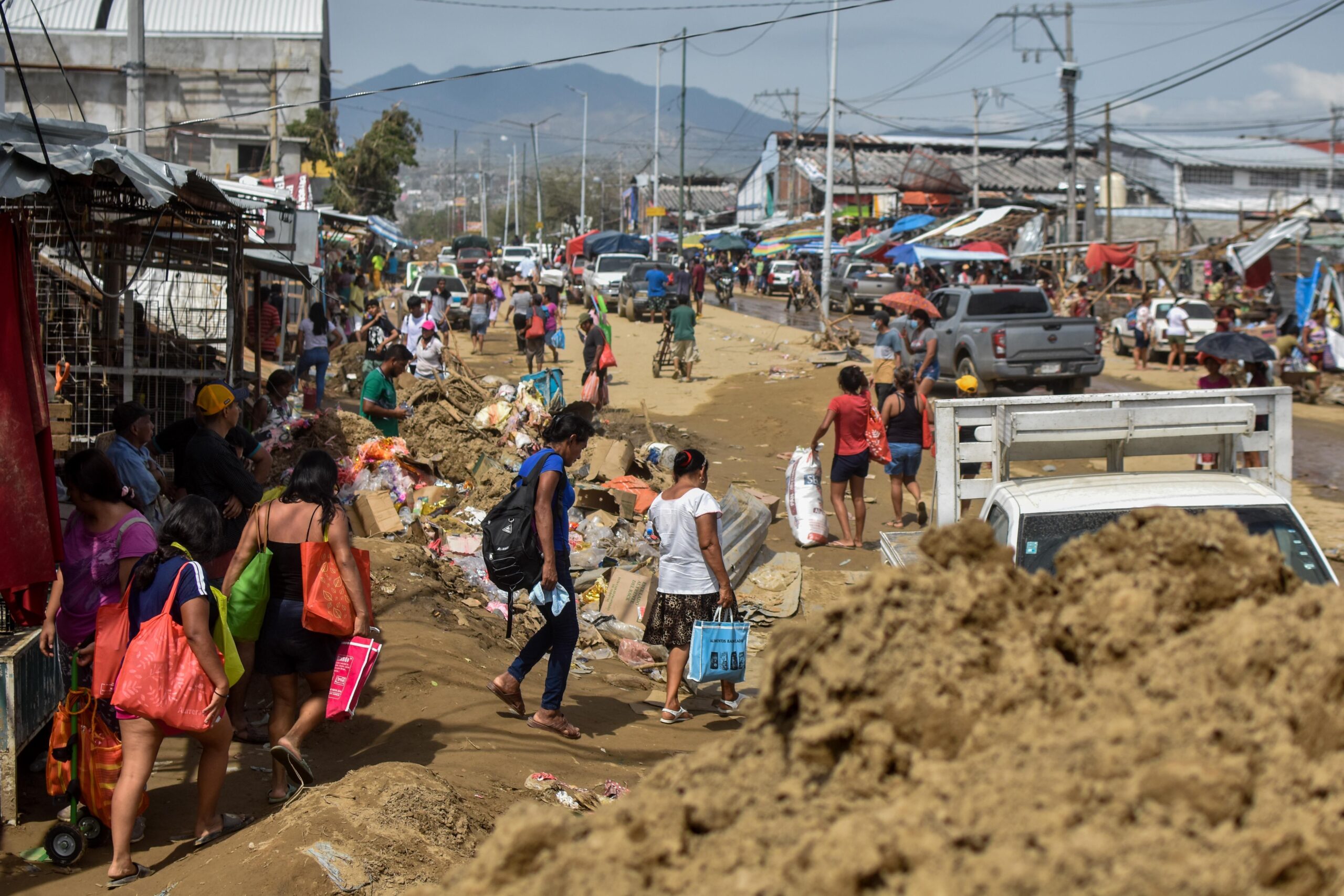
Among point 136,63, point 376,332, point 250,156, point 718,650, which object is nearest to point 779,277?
point 250,156

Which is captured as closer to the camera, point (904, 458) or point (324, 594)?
point (324, 594)

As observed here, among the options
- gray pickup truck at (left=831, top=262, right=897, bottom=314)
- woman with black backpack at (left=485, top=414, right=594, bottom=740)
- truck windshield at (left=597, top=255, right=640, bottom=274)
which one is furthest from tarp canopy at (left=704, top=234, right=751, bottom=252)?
woman with black backpack at (left=485, top=414, right=594, bottom=740)

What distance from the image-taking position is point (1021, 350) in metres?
17.4

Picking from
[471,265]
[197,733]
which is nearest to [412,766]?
[197,733]

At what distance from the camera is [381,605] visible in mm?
7586

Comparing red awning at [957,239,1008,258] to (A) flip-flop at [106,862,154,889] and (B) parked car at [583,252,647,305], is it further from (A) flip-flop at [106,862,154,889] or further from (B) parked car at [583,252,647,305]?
(A) flip-flop at [106,862,154,889]

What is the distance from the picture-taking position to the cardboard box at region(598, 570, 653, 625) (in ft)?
28.0

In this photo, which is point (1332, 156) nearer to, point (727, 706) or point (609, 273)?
point (609, 273)

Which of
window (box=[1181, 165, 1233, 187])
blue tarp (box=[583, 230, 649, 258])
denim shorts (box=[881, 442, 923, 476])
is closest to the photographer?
denim shorts (box=[881, 442, 923, 476])

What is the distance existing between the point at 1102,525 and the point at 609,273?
32214mm

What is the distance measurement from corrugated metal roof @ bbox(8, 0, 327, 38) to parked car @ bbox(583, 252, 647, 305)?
12161mm

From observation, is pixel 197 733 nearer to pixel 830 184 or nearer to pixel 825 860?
pixel 825 860

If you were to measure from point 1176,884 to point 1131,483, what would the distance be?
14.4 feet

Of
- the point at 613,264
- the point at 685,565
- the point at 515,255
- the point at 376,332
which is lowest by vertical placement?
the point at 685,565
